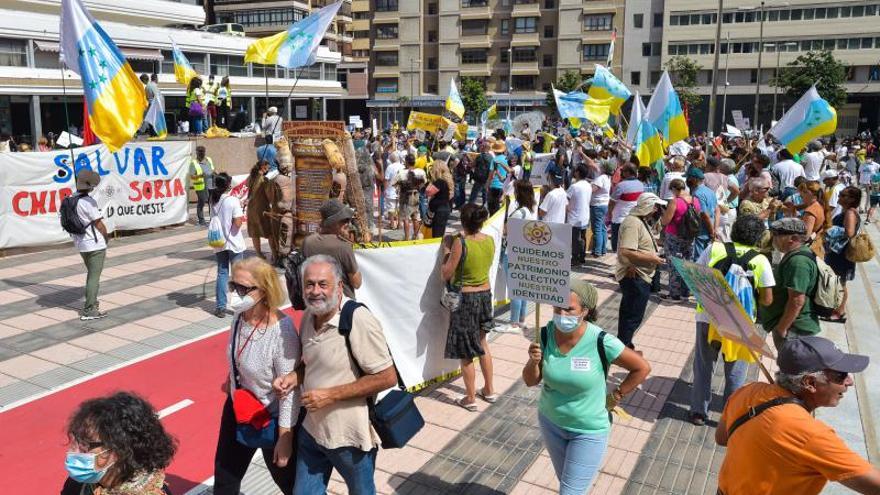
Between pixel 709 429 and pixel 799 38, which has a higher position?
pixel 799 38

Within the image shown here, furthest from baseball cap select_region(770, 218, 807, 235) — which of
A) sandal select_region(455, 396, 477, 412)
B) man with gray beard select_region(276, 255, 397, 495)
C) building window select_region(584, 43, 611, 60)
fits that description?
building window select_region(584, 43, 611, 60)

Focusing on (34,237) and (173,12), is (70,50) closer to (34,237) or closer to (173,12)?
(34,237)

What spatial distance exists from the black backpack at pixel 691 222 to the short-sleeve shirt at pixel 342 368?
6494 millimetres

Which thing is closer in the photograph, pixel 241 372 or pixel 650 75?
pixel 241 372

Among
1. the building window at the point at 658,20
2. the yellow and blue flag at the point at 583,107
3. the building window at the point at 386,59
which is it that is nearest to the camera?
the yellow and blue flag at the point at 583,107

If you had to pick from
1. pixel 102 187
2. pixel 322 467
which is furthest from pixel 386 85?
pixel 322 467

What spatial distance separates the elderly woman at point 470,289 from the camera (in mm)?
5871

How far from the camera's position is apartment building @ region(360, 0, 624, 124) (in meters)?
67.3

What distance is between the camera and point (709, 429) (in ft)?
19.0

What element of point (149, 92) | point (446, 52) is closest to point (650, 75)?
point (446, 52)

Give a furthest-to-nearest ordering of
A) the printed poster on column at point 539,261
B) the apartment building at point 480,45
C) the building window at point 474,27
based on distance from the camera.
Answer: the building window at point 474,27 → the apartment building at point 480,45 → the printed poster on column at point 539,261

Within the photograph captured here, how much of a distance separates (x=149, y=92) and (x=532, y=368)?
52.1 feet

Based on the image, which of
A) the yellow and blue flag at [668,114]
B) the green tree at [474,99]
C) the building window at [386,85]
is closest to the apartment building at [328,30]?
the building window at [386,85]

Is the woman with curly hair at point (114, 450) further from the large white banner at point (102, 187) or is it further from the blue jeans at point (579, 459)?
the large white banner at point (102, 187)
